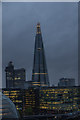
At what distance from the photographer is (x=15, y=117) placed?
331 cm

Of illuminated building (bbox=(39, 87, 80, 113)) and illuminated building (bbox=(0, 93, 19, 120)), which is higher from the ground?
illuminated building (bbox=(0, 93, 19, 120))

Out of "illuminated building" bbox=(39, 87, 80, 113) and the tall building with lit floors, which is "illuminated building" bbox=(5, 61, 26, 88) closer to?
the tall building with lit floors

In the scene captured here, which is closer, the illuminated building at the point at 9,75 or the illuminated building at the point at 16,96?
the illuminated building at the point at 16,96

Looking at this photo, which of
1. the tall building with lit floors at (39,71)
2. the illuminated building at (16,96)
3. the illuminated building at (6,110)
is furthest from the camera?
the tall building with lit floors at (39,71)

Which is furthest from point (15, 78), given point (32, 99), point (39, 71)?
point (32, 99)

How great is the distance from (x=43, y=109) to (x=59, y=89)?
560cm

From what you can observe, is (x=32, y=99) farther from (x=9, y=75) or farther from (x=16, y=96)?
(x=9, y=75)

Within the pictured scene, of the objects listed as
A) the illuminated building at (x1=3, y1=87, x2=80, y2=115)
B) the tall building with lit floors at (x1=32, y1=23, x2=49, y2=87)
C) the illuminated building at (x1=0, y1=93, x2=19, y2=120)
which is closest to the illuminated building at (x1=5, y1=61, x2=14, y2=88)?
the tall building with lit floors at (x1=32, y1=23, x2=49, y2=87)

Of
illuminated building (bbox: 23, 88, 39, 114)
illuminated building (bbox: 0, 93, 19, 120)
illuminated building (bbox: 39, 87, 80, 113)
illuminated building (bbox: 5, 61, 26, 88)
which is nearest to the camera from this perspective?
illuminated building (bbox: 0, 93, 19, 120)

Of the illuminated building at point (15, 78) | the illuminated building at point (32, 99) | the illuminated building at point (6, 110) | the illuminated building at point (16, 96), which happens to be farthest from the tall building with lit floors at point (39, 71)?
the illuminated building at point (6, 110)

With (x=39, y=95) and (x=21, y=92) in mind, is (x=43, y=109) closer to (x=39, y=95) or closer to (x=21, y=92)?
(x=39, y=95)

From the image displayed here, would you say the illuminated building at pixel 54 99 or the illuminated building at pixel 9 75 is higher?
the illuminated building at pixel 9 75

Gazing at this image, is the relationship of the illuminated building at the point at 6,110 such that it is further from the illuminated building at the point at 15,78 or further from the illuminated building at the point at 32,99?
the illuminated building at the point at 15,78

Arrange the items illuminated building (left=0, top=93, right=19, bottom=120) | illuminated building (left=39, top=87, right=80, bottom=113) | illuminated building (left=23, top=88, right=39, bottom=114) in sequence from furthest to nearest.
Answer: illuminated building (left=23, top=88, right=39, bottom=114) → illuminated building (left=39, top=87, right=80, bottom=113) → illuminated building (left=0, top=93, right=19, bottom=120)
